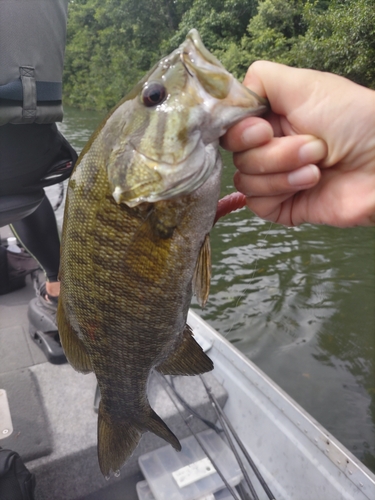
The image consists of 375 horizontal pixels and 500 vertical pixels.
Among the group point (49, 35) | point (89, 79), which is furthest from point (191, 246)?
point (89, 79)

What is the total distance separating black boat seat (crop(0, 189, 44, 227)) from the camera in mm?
2205

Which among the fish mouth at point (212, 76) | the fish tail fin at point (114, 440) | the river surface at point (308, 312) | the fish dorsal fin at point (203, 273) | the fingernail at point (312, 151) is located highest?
the fish mouth at point (212, 76)

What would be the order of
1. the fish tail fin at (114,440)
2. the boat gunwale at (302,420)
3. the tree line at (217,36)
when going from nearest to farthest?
1. the fish tail fin at (114,440)
2. the boat gunwale at (302,420)
3. the tree line at (217,36)

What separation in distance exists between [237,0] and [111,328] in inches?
1017

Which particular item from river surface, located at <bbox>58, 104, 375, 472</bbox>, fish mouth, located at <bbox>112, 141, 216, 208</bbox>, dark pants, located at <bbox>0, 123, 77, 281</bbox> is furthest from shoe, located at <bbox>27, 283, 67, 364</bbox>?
river surface, located at <bbox>58, 104, 375, 472</bbox>

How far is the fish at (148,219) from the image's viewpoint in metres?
1.16

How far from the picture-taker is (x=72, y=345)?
157cm

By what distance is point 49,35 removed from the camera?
2.11m

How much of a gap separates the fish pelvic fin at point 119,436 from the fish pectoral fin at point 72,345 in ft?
0.72

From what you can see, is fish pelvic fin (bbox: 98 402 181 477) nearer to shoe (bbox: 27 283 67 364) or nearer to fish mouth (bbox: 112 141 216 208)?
fish mouth (bbox: 112 141 216 208)

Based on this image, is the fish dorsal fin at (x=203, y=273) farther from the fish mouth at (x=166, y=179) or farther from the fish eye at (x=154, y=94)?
the fish eye at (x=154, y=94)

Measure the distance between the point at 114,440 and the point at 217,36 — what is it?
84.2ft

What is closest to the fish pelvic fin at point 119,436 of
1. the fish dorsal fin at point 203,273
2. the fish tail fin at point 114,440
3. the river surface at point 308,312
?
the fish tail fin at point 114,440

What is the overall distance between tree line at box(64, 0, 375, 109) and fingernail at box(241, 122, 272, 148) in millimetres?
15727
